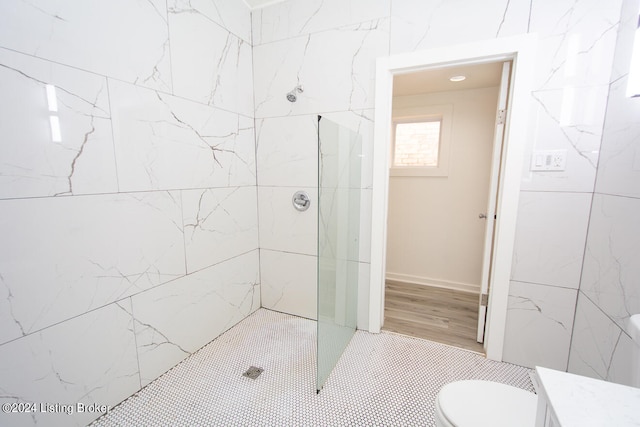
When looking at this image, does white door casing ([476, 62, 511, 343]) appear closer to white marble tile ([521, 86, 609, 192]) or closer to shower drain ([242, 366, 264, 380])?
white marble tile ([521, 86, 609, 192])

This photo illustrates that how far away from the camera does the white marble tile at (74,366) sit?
3.65 ft

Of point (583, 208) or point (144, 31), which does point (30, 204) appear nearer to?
point (144, 31)

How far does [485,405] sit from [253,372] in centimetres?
130

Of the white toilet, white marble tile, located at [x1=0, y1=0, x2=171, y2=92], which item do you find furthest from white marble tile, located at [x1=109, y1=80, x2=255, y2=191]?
the white toilet

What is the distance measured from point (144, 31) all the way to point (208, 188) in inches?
36.8

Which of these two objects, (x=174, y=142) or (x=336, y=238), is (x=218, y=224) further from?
(x=336, y=238)

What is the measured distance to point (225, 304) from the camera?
2.16 meters

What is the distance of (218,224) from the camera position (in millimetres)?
2037

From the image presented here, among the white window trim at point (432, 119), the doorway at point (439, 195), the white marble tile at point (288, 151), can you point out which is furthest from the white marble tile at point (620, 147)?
the white marble tile at point (288, 151)

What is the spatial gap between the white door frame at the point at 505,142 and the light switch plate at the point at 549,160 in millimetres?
71

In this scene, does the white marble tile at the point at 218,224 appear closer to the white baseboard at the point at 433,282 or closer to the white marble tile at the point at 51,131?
the white marble tile at the point at 51,131

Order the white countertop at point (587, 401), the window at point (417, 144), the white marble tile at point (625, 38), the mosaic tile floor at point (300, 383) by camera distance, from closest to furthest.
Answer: the white countertop at point (587, 401), the white marble tile at point (625, 38), the mosaic tile floor at point (300, 383), the window at point (417, 144)

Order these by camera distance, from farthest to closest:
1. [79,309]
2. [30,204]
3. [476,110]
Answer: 1. [476,110]
2. [79,309]
3. [30,204]

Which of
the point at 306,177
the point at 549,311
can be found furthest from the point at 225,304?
the point at 549,311
